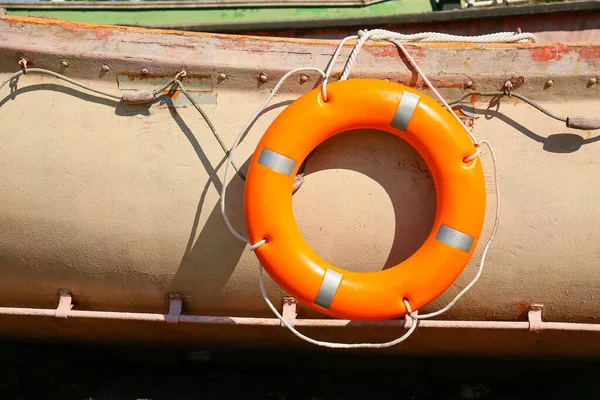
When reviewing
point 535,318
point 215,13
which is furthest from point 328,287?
point 215,13

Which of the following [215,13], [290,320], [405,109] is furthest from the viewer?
[215,13]

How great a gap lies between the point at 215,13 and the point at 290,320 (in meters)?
3.01

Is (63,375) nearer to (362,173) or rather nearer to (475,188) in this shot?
(362,173)

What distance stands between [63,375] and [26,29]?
148 centimetres

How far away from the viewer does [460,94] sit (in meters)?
2.01

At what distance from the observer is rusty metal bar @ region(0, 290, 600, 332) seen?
6.80 ft

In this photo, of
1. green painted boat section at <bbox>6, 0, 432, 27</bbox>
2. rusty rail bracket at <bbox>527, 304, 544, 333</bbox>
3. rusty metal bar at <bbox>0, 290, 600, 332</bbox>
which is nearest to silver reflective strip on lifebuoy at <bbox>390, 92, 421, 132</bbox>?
rusty metal bar at <bbox>0, 290, 600, 332</bbox>

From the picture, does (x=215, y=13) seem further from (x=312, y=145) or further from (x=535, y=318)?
(x=535, y=318)

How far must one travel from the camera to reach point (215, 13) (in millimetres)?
4457

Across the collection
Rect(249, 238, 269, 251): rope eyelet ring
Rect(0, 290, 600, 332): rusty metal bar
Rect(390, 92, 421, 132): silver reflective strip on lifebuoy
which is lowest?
Rect(0, 290, 600, 332): rusty metal bar

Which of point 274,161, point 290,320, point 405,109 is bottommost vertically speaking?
point 290,320

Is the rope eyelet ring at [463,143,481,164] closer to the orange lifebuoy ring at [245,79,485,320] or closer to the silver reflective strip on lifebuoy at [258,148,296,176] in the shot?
the orange lifebuoy ring at [245,79,485,320]

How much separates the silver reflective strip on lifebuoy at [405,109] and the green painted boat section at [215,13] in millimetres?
2707

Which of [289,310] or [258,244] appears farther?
[289,310]
